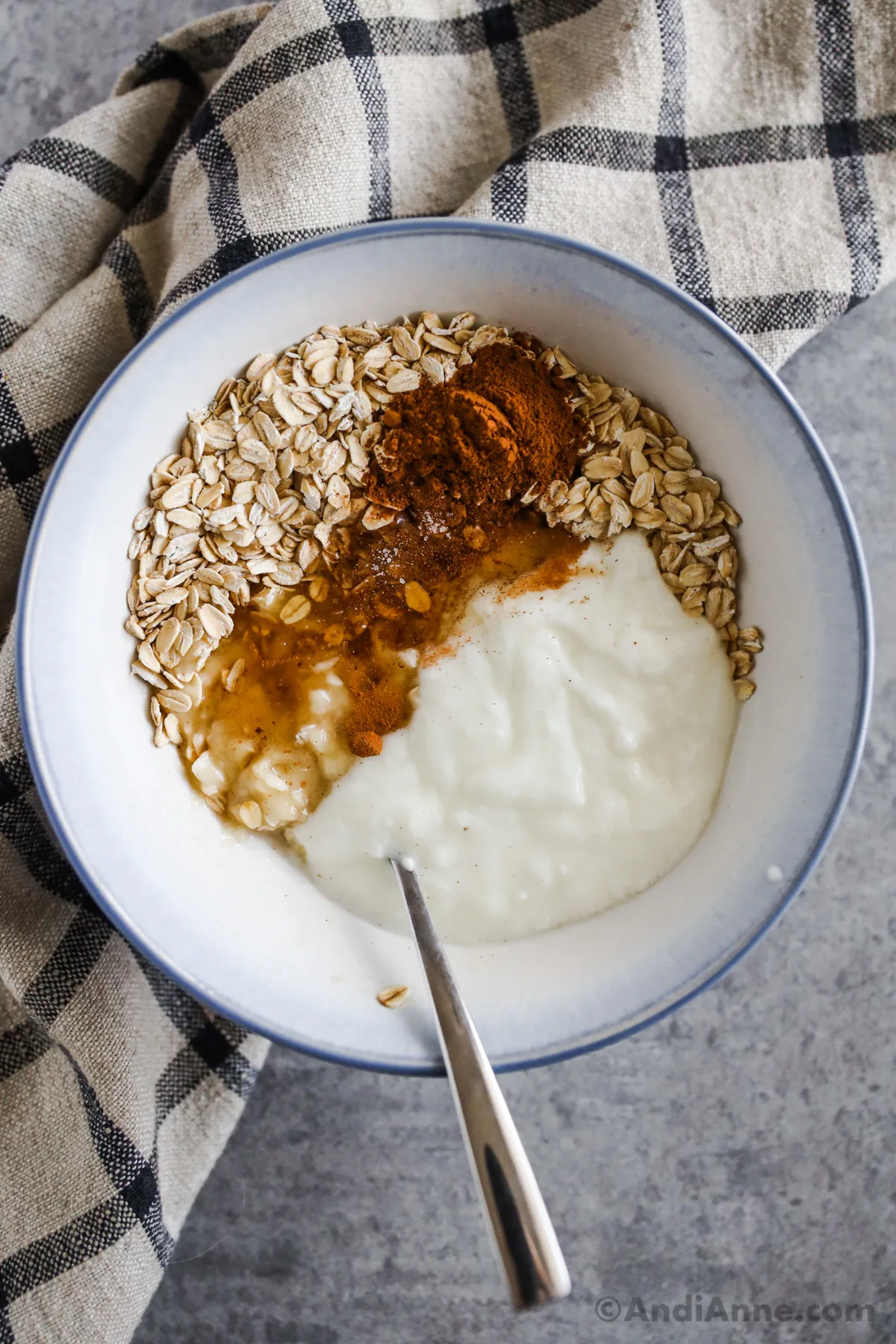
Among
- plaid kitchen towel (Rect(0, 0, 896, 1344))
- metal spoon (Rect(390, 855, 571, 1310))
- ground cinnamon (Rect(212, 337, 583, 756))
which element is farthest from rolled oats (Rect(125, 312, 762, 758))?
metal spoon (Rect(390, 855, 571, 1310))

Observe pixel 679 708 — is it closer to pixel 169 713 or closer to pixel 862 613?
pixel 862 613

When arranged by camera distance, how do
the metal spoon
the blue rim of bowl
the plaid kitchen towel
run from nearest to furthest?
1. the metal spoon
2. the blue rim of bowl
3. the plaid kitchen towel

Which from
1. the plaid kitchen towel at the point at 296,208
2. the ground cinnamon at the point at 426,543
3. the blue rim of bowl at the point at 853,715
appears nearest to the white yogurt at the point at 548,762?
the ground cinnamon at the point at 426,543

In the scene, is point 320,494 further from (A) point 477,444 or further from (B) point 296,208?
(B) point 296,208

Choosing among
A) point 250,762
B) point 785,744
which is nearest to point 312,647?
point 250,762

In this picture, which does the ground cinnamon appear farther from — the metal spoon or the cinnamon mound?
the metal spoon
